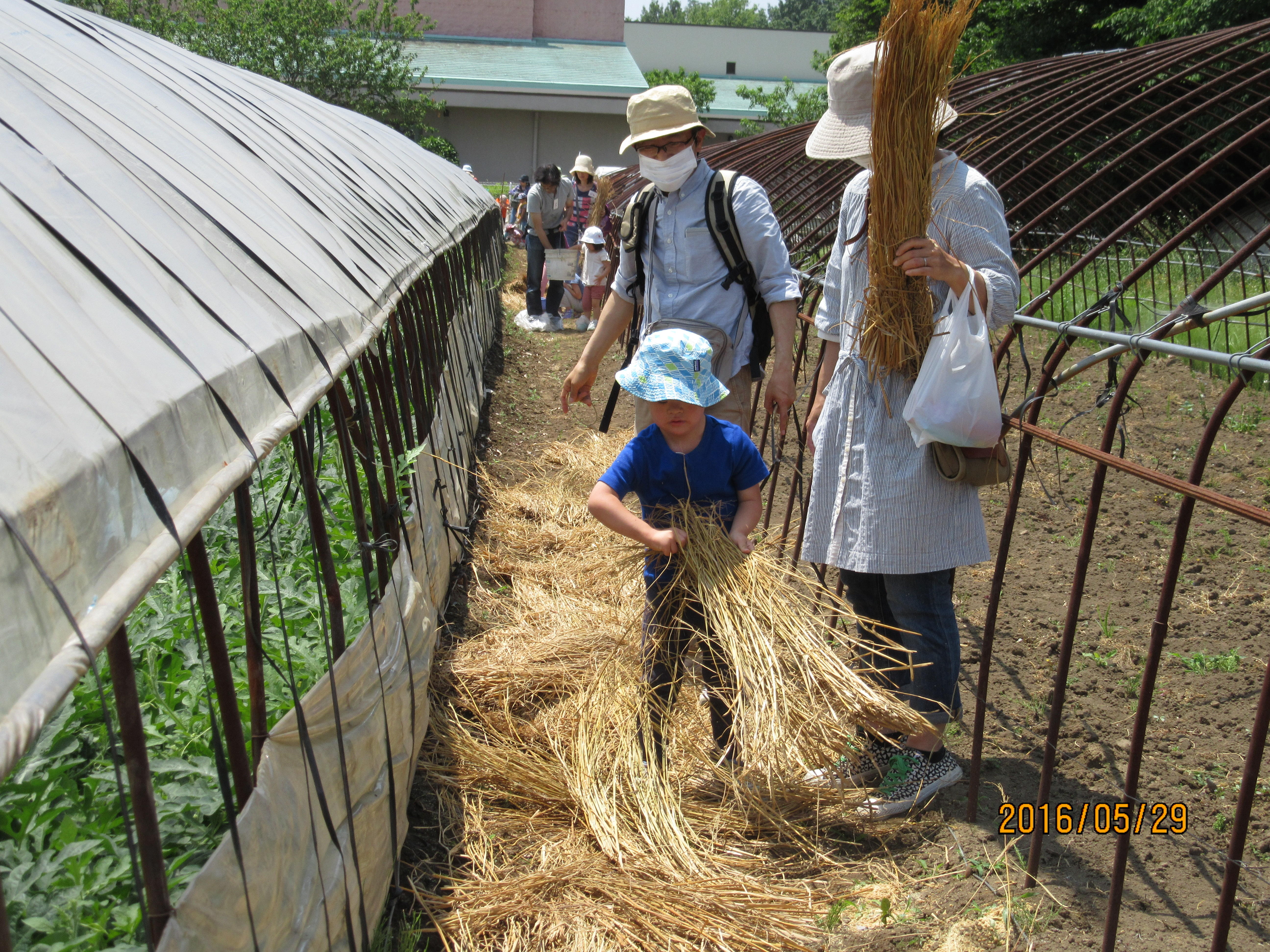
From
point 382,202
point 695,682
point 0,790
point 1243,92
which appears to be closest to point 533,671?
point 695,682

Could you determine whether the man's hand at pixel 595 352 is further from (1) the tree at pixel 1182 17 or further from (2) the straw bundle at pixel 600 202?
(1) the tree at pixel 1182 17

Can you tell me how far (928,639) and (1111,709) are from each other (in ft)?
4.00

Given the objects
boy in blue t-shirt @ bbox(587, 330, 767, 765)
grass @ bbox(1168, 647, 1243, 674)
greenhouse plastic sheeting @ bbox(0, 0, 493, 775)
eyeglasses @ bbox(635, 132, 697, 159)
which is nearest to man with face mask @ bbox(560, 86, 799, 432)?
eyeglasses @ bbox(635, 132, 697, 159)

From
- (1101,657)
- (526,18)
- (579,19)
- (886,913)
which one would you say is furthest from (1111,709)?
(579,19)

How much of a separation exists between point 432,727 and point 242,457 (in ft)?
6.20

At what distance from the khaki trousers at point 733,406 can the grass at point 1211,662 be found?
1.89 metres

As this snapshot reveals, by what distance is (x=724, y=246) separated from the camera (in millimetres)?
3332

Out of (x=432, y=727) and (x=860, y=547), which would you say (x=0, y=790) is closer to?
(x=432, y=727)

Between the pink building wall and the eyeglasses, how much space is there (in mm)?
33965

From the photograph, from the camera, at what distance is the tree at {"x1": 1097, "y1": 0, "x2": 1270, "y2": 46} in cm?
1010

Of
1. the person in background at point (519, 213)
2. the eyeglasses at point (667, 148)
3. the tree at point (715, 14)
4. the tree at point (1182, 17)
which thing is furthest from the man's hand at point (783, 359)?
the tree at point (715, 14)

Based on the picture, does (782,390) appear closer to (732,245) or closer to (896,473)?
(732,245)

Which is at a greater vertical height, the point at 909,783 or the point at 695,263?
the point at 695,263
